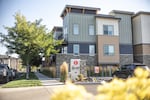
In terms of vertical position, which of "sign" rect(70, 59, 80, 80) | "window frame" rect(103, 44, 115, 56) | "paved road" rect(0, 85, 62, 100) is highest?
"window frame" rect(103, 44, 115, 56)

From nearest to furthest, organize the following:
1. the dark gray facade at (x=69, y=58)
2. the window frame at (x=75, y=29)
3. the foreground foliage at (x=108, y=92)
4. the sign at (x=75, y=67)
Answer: the foreground foliage at (x=108, y=92) → the sign at (x=75, y=67) → the dark gray facade at (x=69, y=58) → the window frame at (x=75, y=29)

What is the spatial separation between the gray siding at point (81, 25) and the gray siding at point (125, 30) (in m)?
2.39

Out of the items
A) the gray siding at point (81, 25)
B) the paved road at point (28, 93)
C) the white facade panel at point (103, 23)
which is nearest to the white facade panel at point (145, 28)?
the white facade panel at point (103, 23)

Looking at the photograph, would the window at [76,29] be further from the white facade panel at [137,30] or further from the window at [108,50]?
the white facade panel at [137,30]

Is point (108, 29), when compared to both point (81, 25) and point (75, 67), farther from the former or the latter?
point (75, 67)

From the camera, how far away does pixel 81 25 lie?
16047 millimetres

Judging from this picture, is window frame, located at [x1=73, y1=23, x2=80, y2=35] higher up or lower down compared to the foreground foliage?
higher up

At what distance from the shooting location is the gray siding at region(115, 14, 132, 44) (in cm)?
1730

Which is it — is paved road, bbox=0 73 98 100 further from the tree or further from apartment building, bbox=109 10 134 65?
apartment building, bbox=109 10 134 65

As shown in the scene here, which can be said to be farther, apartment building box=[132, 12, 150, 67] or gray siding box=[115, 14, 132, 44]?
gray siding box=[115, 14, 132, 44]

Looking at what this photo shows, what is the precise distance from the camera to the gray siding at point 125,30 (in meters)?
17.3

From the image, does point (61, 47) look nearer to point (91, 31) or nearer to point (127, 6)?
point (91, 31)

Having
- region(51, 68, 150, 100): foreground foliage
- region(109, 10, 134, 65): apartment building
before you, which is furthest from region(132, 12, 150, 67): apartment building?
region(51, 68, 150, 100): foreground foliage

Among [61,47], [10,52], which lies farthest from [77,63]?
[61,47]
